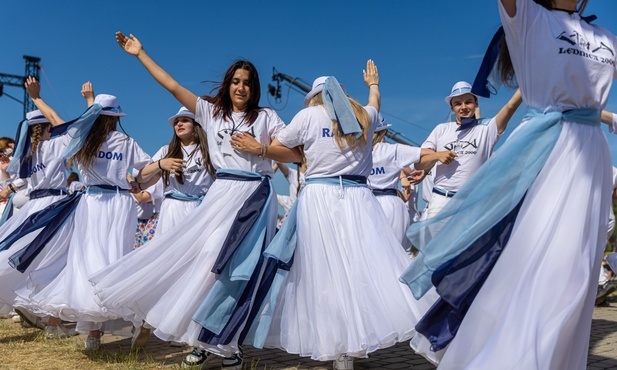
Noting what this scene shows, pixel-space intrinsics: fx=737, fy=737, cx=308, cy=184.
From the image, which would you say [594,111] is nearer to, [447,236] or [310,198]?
[447,236]

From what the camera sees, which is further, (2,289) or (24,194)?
(24,194)

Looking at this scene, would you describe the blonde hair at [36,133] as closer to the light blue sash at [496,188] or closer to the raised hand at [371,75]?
the raised hand at [371,75]

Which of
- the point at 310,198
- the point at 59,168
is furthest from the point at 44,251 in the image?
the point at 310,198

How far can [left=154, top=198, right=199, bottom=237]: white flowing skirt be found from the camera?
7719 millimetres

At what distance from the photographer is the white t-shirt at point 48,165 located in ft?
26.2

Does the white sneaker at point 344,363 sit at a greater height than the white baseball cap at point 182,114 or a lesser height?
lesser

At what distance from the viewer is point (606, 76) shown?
12.0ft

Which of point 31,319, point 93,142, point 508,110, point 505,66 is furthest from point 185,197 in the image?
point 505,66

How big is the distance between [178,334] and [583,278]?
2.89 m

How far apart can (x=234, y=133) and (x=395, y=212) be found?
11.6ft

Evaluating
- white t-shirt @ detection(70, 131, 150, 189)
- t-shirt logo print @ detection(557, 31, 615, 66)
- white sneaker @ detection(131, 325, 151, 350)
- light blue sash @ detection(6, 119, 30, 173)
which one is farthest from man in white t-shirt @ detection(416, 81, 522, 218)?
light blue sash @ detection(6, 119, 30, 173)

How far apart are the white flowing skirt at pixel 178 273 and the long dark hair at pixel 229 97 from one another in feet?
1.81

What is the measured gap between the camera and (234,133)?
555cm

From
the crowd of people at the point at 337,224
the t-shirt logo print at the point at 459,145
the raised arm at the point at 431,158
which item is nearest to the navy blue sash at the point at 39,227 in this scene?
the crowd of people at the point at 337,224
